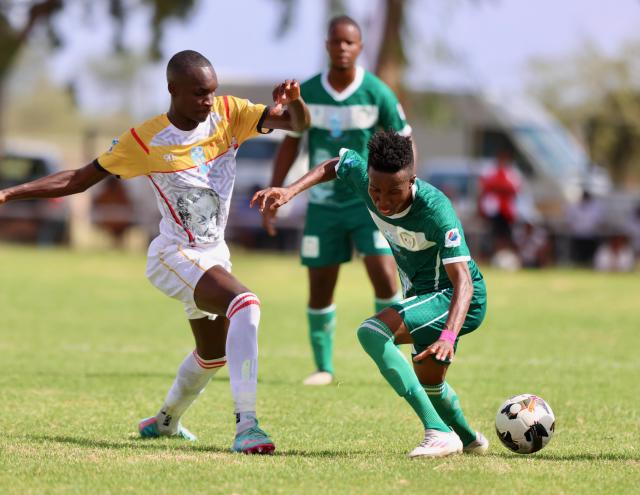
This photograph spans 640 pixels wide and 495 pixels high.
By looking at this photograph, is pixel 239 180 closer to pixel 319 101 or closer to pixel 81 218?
pixel 81 218

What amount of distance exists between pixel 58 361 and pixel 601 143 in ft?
124

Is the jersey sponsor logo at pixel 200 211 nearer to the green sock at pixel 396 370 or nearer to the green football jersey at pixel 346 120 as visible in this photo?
the green sock at pixel 396 370

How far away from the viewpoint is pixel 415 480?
546cm

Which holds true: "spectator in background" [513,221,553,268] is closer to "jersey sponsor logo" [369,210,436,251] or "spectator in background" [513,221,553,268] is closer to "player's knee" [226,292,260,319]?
"jersey sponsor logo" [369,210,436,251]

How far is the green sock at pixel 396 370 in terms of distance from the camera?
596cm

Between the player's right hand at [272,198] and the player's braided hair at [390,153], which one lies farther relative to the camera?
the player's right hand at [272,198]

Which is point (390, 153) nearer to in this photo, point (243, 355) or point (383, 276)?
point (243, 355)

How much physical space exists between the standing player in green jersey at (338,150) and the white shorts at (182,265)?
2360mm

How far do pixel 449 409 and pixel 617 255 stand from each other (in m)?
18.2

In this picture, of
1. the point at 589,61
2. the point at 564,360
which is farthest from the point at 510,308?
the point at 589,61

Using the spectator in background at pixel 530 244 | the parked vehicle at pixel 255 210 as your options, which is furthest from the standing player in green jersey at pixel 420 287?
the parked vehicle at pixel 255 210

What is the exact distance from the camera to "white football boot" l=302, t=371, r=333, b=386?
9.05 meters

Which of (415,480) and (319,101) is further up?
(319,101)

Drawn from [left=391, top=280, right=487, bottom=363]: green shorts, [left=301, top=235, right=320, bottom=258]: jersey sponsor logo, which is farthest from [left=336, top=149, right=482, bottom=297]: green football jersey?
[left=301, top=235, right=320, bottom=258]: jersey sponsor logo
